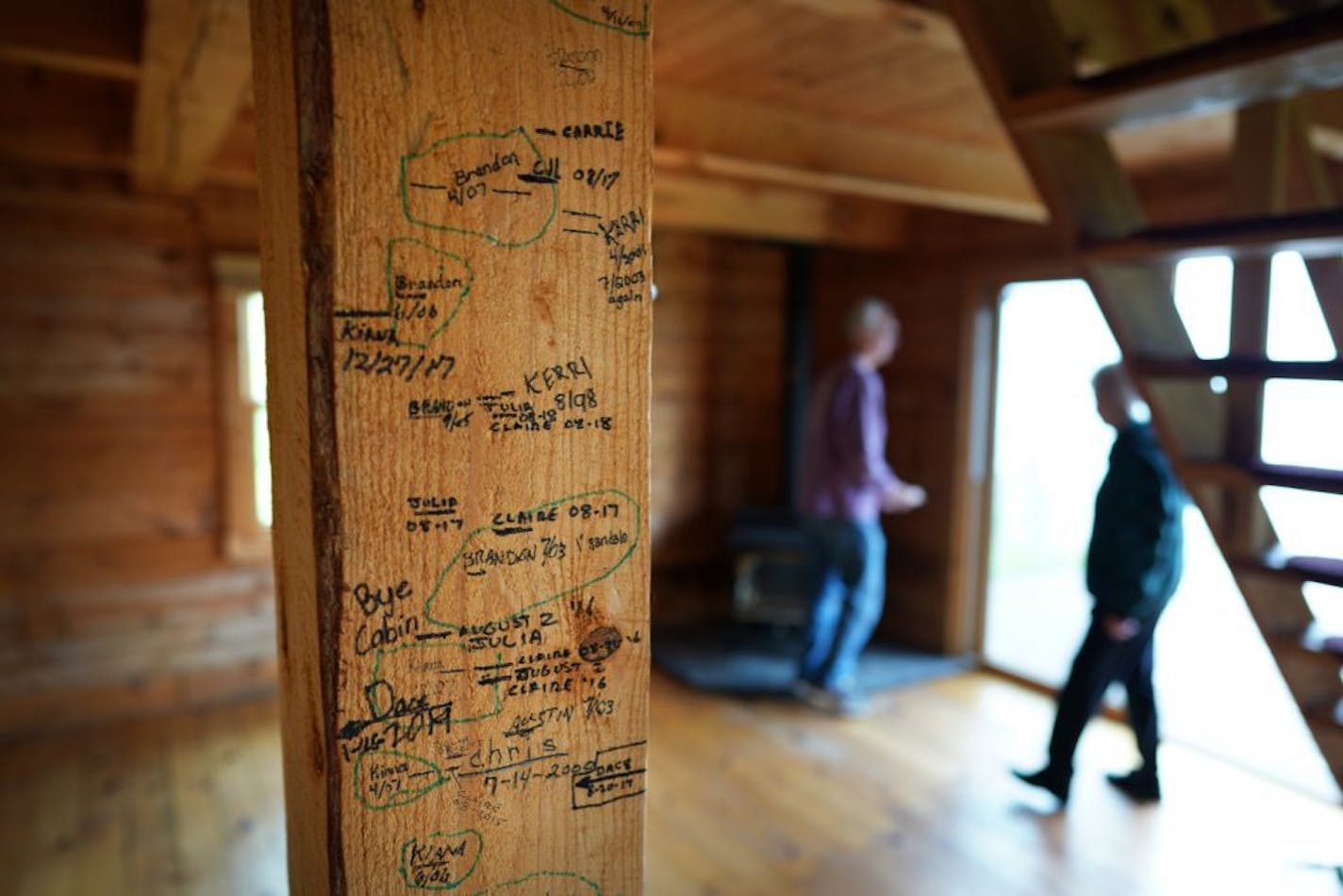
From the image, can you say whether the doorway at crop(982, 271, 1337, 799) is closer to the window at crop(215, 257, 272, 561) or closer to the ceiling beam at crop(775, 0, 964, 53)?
the ceiling beam at crop(775, 0, 964, 53)

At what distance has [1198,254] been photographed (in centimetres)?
128

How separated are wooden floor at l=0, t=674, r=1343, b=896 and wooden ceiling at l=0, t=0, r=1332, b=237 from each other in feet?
7.16

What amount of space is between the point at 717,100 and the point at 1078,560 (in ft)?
17.8

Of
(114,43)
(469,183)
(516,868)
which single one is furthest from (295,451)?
(114,43)

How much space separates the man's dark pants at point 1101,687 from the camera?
277 centimetres

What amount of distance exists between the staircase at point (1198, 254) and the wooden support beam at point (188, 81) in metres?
1.38

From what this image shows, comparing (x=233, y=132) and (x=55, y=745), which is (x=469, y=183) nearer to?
(x=233, y=132)

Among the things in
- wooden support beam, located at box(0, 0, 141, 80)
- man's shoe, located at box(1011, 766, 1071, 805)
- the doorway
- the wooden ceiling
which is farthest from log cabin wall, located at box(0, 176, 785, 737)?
the doorway

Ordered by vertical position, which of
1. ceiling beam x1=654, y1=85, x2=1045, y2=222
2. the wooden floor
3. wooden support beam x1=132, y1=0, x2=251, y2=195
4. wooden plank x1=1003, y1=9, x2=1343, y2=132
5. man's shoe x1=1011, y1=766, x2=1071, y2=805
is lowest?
the wooden floor

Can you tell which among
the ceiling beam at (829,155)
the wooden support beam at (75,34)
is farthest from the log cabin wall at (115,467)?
the ceiling beam at (829,155)

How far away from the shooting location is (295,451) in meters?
0.74

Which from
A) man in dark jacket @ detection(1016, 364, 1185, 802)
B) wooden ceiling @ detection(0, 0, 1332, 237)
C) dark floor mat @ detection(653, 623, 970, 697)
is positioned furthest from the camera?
dark floor mat @ detection(653, 623, 970, 697)

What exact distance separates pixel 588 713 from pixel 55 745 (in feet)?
11.6

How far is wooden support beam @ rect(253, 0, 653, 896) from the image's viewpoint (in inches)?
27.1
